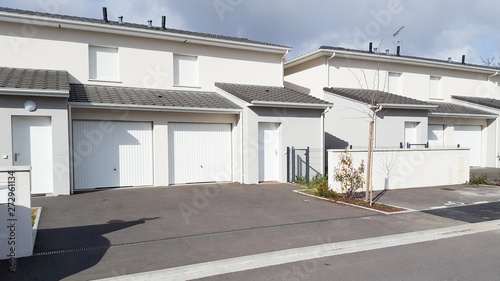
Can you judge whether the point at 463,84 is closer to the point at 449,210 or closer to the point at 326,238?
the point at 449,210

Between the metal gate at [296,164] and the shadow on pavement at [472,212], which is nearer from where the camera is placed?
the shadow on pavement at [472,212]

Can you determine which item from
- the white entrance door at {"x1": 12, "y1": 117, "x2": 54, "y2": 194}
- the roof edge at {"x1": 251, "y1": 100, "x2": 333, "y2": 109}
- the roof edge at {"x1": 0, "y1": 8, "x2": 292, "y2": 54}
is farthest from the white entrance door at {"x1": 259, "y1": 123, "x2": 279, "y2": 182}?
the white entrance door at {"x1": 12, "y1": 117, "x2": 54, "y2": 194}

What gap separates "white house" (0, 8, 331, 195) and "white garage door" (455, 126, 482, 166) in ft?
35.1

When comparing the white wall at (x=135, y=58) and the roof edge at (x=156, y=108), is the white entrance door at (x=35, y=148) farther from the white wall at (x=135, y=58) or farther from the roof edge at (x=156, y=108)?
the white wall at (x=135, y=58)

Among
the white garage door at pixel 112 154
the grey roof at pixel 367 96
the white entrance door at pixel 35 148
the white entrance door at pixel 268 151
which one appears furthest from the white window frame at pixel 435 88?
the white entrance door at pixel 35 148

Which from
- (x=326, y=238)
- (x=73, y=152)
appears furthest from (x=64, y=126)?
(x=326, y=238)

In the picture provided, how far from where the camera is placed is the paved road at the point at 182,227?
18.2 ft

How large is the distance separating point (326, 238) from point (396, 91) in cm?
1524

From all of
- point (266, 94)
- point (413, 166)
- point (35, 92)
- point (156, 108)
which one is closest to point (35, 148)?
point (35, 92)

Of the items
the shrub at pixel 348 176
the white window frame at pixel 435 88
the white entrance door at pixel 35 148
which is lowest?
the shrub at pixel 348 176

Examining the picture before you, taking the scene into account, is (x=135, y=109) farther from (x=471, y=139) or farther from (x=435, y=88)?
Answer: (x=471, y=139)

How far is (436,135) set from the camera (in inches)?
793

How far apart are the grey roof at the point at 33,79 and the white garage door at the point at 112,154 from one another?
1494 mm

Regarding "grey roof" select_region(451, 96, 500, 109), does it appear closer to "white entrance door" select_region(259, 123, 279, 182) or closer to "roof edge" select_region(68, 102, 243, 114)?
"white entrance door" select_region(259, 123, 279, 182)
